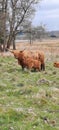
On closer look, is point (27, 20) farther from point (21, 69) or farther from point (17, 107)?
point (17, 107)

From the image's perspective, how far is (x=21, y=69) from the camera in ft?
62.1

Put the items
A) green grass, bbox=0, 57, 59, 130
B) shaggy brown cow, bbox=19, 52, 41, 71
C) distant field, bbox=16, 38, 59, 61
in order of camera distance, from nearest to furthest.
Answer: green grass, bbox=0, 57, 59, 130
shaggy brown cow, bbox=19, 52, 41, 71
distant field, bbox=16, 38, 59, 61

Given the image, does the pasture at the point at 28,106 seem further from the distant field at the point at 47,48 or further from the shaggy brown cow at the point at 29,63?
the distant field at the point at 47,48

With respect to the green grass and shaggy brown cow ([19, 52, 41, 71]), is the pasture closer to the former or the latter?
the green grass

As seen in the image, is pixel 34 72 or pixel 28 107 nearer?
pixel 28 107

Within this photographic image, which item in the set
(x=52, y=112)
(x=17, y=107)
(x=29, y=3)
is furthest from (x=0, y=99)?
(x=29, y=3)

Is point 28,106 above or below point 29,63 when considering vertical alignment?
above

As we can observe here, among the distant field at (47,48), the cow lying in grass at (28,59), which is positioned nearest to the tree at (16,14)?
the distant field at (47,48)

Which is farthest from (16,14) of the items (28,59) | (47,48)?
(28,59)

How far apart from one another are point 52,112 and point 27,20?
36.7m

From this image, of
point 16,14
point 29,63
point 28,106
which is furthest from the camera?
point 16,14

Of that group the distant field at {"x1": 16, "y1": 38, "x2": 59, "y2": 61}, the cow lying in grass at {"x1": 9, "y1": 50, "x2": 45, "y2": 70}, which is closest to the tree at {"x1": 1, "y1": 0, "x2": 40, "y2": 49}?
the distant field at {"x1": 16, "y1": 38, "x2": 59, "y2": 61}

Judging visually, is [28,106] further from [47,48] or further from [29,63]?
[47,48]

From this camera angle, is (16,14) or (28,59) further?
(16,14)
